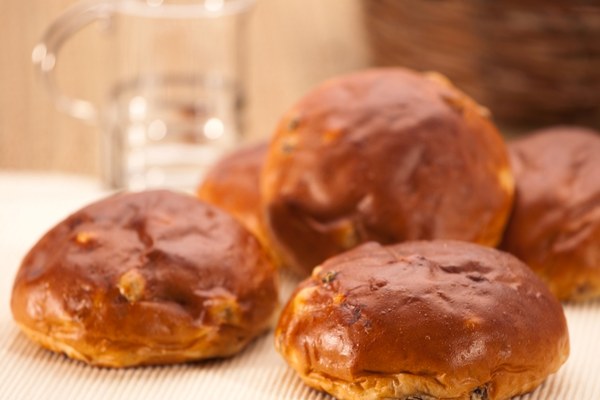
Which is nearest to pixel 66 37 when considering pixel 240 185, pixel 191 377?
pixel 240 185

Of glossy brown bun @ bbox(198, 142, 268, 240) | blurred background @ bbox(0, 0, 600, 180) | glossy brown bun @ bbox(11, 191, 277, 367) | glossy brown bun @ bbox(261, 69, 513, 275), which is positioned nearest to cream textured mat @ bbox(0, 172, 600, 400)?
glossy brown bun @ bbox(11, 191, 277, 367)

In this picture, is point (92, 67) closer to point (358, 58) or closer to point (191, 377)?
point (358, 58)

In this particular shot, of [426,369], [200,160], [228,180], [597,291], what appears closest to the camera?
[426,369]

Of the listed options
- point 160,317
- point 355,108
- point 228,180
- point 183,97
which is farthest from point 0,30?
point 160,317

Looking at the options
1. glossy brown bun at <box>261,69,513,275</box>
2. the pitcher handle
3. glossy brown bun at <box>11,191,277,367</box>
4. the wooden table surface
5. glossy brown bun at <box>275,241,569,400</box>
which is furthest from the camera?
the wooden table surface

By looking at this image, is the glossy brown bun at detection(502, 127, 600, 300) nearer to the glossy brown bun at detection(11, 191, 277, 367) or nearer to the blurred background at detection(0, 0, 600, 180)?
the glossy brown bun at detection(11, 191, 277, 367)

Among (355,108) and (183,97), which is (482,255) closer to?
(355,108)
